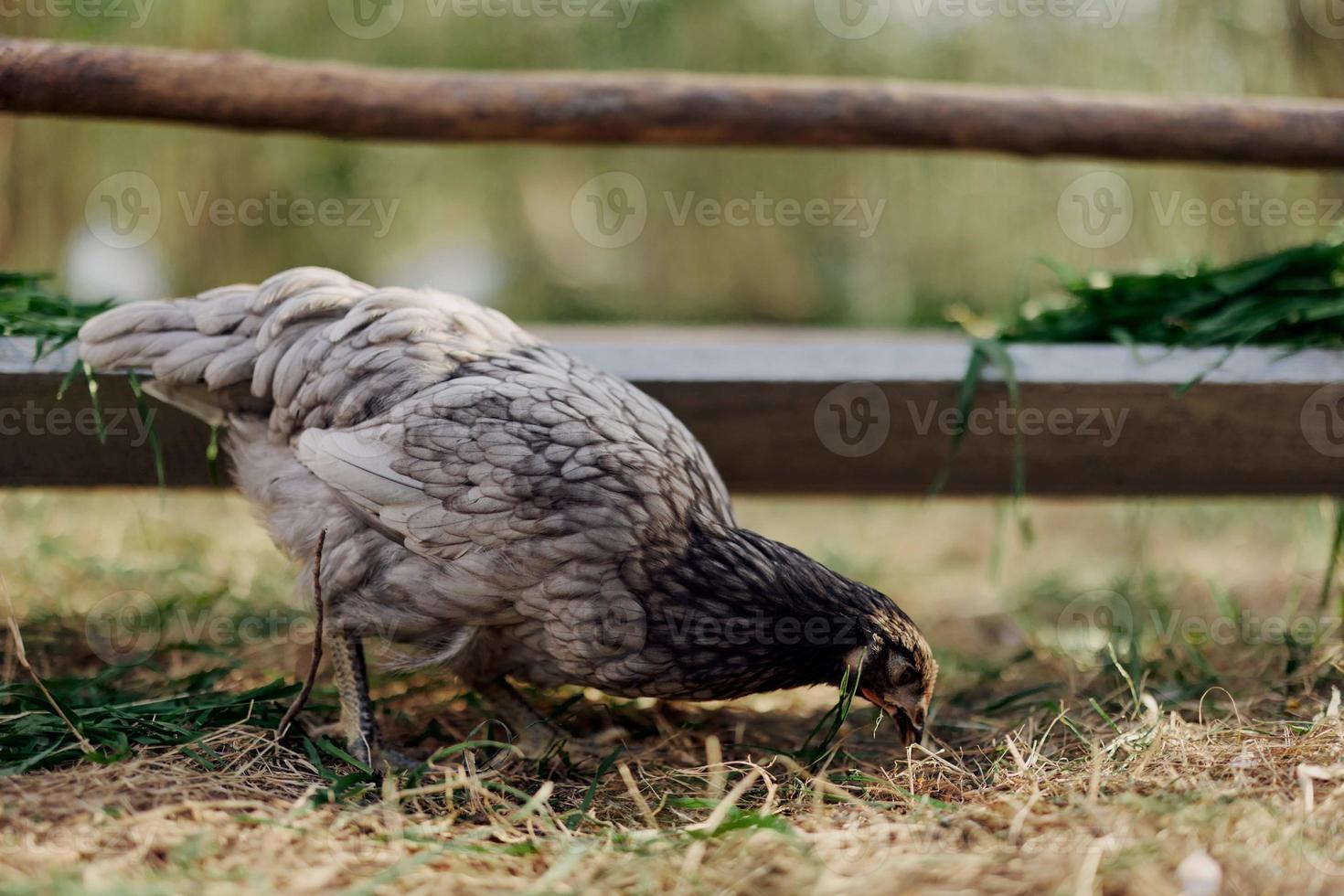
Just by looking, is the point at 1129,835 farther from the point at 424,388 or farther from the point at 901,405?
the point at 424,388

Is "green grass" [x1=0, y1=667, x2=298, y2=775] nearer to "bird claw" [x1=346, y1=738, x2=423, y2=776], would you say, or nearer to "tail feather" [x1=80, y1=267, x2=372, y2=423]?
"bird claw" [x1=346, y1=738, x2=423, y2=776]

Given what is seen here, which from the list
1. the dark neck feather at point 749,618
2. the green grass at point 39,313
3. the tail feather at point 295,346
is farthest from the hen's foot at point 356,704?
the green grass at point 39,313

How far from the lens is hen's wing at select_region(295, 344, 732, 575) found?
1938mm

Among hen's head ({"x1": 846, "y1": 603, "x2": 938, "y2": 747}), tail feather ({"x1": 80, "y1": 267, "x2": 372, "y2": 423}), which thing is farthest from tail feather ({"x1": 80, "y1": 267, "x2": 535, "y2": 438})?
hen's head ({"x1": 846, "y1": 603, "x2": 938, "y2": 747})

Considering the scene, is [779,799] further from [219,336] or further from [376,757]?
[219,336]

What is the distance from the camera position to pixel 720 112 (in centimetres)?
282

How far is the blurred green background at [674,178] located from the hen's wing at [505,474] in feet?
4.89

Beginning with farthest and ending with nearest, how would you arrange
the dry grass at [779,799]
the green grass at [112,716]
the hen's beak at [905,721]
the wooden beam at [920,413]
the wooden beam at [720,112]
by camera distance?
the wooden beam at [720,112] → the wooden beam at [920,413] → the hen's beak at [905,721] → the green grass at [112,716] → the dry grass at [779,799]

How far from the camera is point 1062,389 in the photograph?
2480 millimetres

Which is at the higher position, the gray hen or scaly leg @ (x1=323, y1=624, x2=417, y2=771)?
the gray hen

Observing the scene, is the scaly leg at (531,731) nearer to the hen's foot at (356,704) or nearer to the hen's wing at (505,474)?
the hen's foot at (356,704)

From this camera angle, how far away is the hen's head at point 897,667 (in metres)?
2.02

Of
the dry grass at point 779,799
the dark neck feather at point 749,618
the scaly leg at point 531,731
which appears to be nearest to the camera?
the dry grass at point 779,799

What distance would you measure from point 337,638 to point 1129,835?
1540 mm
